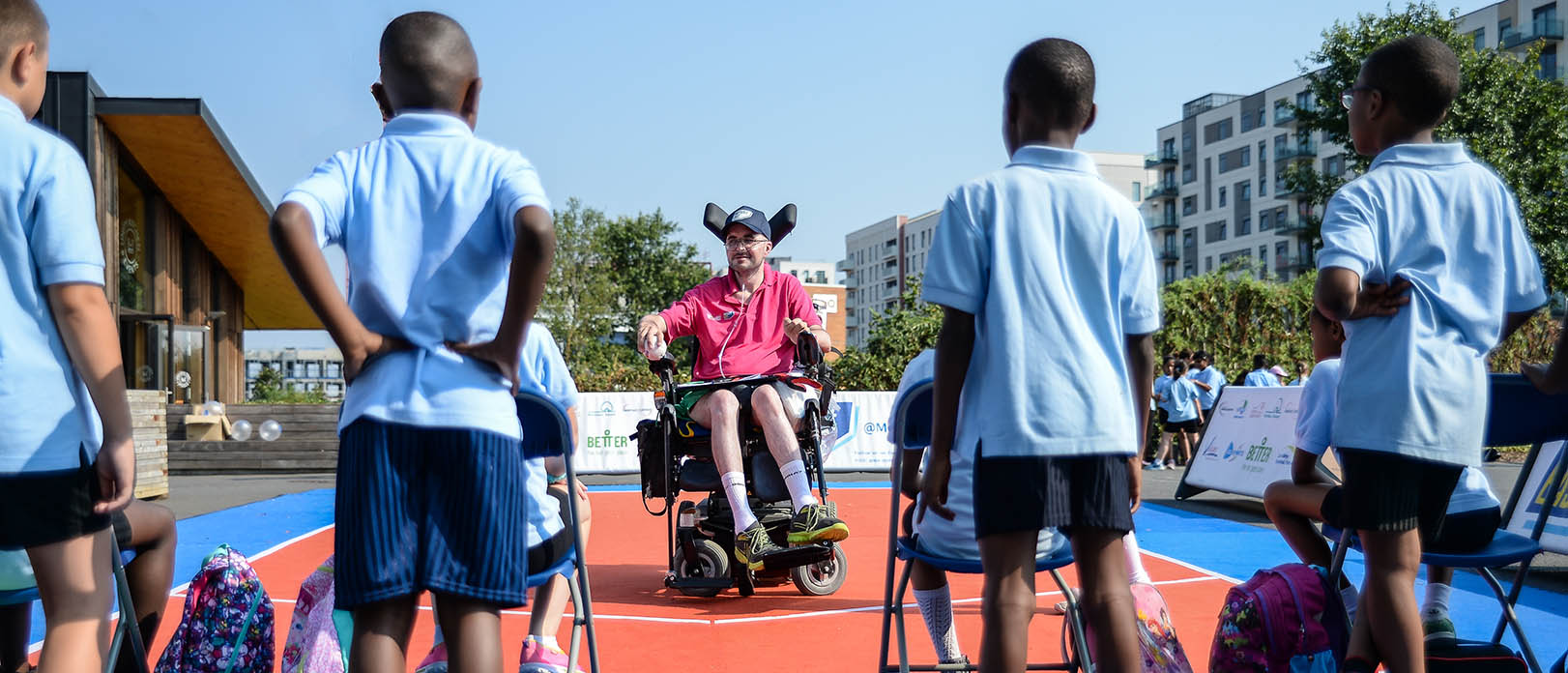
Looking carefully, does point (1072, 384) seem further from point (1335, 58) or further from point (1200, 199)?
point (1200, 199)

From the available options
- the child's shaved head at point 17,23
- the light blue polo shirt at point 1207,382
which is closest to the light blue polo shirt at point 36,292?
the child's shaved head at point 17,23

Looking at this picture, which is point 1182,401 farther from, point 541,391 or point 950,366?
point 950,366

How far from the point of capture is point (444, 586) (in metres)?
2.29

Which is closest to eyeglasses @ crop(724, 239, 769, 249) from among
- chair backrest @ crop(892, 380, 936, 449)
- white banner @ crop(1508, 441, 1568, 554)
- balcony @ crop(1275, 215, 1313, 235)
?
chair backrest @ crop(892, 380, 936, 449)

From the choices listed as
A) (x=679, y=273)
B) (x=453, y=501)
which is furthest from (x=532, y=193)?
(x=679, y=273)

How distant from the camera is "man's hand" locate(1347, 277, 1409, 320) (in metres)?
2.97

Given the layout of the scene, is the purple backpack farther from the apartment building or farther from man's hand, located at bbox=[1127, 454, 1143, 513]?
the apartment building

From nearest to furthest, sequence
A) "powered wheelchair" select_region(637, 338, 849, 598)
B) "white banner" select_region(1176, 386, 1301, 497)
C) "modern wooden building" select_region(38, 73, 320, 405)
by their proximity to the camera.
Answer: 1. "powered wheelchair" select_region(637, 338, 849, 598)
2. "white banner" select_region(1176, 386, 1301, 497)
3. "modern wooden building" select_region(38, 73, 320, 405)

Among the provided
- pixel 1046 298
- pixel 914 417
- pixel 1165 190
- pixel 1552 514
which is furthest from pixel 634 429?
pixel 1165 190

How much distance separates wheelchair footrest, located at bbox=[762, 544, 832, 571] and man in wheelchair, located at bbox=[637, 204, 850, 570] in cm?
4

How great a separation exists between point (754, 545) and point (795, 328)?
1.10m

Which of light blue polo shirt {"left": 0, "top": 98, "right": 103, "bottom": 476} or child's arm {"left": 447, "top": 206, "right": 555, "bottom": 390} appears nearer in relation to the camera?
child's arm {"left": 447, "top": 206, "right": 555, "bottom": 390}

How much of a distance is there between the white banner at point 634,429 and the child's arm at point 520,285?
598 inches

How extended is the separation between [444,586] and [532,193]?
81cm
